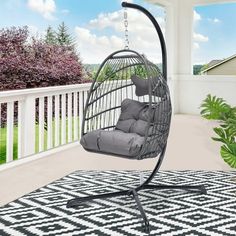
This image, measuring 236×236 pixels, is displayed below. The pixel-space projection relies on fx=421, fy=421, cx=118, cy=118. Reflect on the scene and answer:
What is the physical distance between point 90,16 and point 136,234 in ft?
21.3

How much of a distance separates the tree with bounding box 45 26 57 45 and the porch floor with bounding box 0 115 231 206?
2.75m

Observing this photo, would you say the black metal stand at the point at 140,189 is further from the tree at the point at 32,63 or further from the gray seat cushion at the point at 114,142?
the tree at the point at 32,63

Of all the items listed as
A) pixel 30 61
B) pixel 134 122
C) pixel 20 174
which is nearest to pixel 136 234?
pixel 134 122

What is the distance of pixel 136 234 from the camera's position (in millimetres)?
2502

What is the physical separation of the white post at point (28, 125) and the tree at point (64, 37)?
377 cm

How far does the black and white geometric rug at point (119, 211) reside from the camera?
2.57m

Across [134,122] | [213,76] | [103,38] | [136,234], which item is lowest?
[136,234]

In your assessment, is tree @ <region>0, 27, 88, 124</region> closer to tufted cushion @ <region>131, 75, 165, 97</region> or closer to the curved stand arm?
the curved stand arm

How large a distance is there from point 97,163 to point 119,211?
1.56m

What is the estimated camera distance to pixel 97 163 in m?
4.44

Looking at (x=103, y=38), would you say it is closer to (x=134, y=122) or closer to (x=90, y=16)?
(x=90, y=16)

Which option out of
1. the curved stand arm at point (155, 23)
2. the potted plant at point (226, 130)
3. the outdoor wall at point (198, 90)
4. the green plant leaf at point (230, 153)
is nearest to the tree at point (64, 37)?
the outdoor wall at point (198, 90)

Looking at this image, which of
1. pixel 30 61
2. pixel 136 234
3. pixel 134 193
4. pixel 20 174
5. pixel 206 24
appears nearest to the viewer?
pixel 136 234

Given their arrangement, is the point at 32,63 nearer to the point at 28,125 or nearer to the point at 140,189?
the point at 28,125
